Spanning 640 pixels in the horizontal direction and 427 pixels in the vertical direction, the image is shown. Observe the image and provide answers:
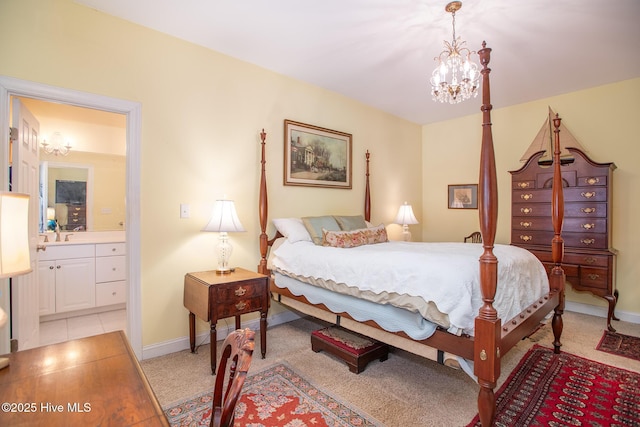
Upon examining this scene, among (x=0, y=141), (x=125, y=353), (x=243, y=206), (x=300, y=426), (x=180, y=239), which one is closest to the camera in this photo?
(x=125, y=353)

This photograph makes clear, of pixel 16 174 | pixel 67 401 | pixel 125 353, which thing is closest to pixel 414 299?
pixel 125 353

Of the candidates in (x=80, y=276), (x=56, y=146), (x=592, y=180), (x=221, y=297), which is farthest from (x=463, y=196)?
(x=56, y=146)

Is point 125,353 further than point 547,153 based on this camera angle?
No

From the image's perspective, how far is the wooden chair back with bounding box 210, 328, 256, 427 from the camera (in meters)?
0.75

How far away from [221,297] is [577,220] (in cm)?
376

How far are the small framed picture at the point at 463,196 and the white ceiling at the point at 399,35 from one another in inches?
64.7

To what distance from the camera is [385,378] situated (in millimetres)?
2254

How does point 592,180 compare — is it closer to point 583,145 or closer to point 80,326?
point 583,145

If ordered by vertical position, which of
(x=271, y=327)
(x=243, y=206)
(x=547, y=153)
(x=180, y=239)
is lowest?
(x=271, y=327)

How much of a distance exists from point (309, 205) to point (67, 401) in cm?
300

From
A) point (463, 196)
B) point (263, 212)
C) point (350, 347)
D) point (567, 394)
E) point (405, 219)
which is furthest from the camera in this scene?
point (463, 196)

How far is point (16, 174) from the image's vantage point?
2180 mm

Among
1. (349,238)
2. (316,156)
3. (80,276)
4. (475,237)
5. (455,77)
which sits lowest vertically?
(80,276)

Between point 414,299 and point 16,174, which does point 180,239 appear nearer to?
point 16,174
